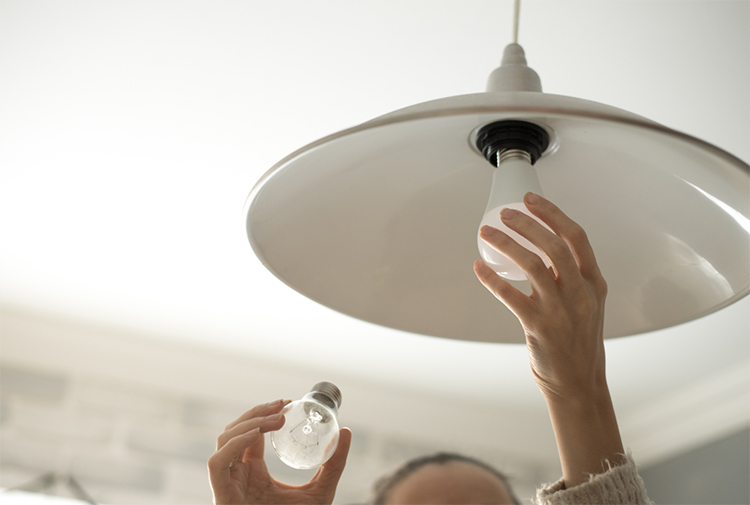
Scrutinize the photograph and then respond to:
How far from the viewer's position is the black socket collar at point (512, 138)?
0.45 m

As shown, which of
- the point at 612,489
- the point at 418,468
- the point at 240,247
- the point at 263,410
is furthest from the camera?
the point at 240,247

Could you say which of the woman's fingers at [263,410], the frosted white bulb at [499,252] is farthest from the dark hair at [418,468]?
the frosted white bulb at [499,252]

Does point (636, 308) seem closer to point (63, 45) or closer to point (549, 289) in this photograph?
point (549, 289)

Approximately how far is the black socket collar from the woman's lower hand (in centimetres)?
28

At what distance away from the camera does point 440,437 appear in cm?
267

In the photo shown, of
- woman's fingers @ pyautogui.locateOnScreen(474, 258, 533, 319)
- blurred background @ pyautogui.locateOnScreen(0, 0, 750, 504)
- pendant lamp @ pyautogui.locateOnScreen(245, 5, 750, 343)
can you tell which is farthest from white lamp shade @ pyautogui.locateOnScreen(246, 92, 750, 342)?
blurred background @ pyautogui.locateOnScreen(0, 0, 750, 504)

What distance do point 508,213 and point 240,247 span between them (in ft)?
4.55

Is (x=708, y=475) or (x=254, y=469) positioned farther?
(x=708, y=475)

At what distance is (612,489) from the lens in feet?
1.67

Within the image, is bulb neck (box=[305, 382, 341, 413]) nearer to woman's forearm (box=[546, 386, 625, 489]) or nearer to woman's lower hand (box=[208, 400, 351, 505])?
woman's lower hand (box=[208, 400, 351, 505])

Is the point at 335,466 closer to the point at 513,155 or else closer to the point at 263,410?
the point at 263,410

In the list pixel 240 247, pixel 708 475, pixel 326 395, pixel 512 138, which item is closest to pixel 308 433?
pixel 326 395

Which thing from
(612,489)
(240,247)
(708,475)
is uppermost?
(240,247)

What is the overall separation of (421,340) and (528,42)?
129 centimetres
